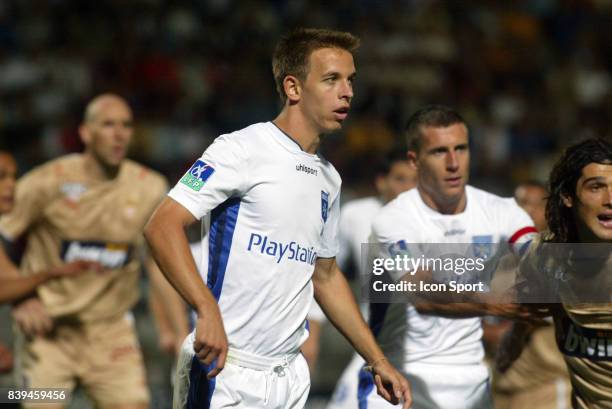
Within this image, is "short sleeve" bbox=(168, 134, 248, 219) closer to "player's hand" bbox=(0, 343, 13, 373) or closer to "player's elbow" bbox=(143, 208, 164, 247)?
"player's elbow" bbox=(143, 208, 164, 247)

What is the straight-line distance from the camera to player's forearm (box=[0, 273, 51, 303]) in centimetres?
649

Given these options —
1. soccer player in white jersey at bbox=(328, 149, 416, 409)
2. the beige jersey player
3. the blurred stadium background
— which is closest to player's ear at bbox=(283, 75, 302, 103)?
soccer player in white jersey at bbox=(328, 149, 416, 409)

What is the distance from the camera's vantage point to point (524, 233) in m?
5.52

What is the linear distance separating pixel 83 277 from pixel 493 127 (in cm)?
747

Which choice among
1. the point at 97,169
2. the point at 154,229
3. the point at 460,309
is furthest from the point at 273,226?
the point at 97,169

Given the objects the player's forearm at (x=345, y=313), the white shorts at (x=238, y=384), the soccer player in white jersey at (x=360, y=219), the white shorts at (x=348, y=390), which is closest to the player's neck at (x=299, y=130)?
the player's forearm at (x=345, y=313)

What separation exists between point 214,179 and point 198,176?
0.07 meters

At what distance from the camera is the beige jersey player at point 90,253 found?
7145 millimetres

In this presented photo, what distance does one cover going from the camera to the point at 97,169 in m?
7.39

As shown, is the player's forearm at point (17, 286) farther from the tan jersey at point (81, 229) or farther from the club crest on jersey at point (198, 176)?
the club crest on jersey at point (198, 176)

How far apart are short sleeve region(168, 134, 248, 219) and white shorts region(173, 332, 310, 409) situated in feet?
2.19

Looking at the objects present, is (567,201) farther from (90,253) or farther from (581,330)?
(90,253)

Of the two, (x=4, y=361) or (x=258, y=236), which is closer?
(x=258, y=236)

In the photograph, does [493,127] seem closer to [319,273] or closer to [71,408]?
[71,408]
